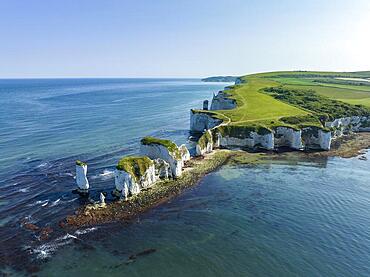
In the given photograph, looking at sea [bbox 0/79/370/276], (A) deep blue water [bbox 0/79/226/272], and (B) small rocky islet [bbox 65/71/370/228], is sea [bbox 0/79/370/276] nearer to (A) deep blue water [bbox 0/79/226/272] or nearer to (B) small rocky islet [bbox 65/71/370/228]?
(A) deep blue water [bbox 0/79/226/272]

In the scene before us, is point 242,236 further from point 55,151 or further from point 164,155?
point 55,151

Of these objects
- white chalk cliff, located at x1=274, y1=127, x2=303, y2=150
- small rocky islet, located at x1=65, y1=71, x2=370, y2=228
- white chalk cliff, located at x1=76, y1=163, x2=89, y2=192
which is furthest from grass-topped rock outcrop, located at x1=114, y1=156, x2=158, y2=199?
white chalk cliff, located at x1=274, y1=127, x2=303, y2=150

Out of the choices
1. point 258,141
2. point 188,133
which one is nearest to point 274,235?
point 258,141

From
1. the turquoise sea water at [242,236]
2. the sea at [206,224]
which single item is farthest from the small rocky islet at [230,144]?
the turquoise sea water at [242,236]

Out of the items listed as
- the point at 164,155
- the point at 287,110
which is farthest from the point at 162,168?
the point at 287,110

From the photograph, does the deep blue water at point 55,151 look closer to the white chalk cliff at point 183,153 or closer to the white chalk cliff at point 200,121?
the white chalk cliff at point 200,121

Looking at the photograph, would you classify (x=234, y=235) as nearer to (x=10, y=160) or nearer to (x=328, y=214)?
(x=328, y=214)
